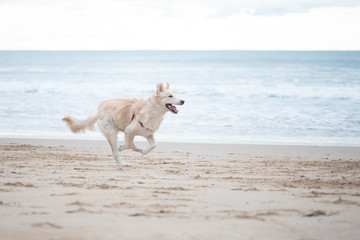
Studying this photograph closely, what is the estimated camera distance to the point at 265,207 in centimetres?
454

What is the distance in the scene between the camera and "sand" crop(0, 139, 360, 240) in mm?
3770

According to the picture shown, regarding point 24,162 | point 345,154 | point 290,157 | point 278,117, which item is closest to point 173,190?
point 24,162

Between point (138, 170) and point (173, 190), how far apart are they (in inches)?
67.8

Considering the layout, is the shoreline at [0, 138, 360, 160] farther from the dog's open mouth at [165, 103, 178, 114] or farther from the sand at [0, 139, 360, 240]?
the dog's open mouth at [165, 103, 178, 114]

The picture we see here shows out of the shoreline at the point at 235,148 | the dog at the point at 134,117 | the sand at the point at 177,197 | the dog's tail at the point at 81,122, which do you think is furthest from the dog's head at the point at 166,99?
the shoreline at the point at 235,148

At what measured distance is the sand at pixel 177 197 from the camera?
3770 mm

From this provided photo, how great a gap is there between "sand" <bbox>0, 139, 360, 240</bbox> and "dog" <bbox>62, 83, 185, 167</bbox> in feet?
1.29

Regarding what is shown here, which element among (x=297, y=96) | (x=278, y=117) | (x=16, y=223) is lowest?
(x=16, y=223)

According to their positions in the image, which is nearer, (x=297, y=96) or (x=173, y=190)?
(x=173, y=190)

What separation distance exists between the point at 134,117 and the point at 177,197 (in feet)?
9.90

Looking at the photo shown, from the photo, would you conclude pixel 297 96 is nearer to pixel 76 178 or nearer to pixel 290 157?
pixel 290 157

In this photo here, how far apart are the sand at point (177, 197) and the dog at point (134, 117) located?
39 cm

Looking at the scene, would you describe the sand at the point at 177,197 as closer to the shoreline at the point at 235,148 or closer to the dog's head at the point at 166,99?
the shoreline at the point at 235,148

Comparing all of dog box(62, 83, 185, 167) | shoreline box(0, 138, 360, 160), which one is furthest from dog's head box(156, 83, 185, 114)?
shoreline box(0, 138, 360, 160)
